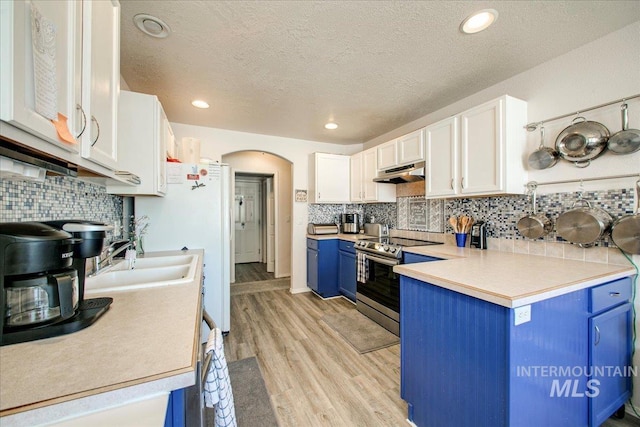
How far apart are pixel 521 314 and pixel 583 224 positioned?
1.12 metres

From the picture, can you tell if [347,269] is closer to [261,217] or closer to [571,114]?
[571,114]

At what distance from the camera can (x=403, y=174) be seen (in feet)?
9.46

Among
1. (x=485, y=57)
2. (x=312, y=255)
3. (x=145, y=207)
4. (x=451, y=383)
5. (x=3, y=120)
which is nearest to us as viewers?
(x=3, y=120)

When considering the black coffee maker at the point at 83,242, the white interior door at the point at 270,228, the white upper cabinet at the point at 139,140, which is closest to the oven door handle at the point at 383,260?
the white upper cabinet at the point at 139,140

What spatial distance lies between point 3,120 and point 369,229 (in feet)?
12.1

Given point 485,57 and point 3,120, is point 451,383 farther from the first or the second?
point 485,57

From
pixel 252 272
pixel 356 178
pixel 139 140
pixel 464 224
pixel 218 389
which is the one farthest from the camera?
pixel 252 272

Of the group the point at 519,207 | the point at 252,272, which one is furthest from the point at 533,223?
the point at 252,272

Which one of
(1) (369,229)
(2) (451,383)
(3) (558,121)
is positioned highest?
(3) (558,121)

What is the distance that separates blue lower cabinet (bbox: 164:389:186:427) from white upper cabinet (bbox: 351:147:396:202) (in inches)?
122

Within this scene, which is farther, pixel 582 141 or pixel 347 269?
pixel 347 269

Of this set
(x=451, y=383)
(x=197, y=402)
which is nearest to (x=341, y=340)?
(x=451, y=383)

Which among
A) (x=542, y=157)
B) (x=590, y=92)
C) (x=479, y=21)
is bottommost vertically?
(x=542, y=157)

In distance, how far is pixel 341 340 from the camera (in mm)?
2498
